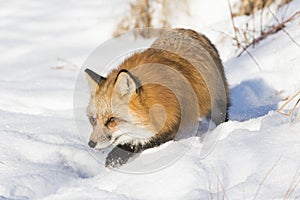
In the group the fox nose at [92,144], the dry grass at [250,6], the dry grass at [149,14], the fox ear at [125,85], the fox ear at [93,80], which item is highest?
the fox ear at [125,85]

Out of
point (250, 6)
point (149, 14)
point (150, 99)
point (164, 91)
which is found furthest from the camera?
point (149, 14)

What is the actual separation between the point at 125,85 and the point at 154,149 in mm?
515

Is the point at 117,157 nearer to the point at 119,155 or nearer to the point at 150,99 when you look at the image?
the point at 119,155

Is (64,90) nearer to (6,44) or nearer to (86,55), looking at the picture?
(86,55)

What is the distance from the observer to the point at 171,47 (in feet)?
15.9

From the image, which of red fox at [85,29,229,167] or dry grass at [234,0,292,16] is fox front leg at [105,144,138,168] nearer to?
red fox at [85,29,229,167]

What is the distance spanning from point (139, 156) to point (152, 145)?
5.6 inches

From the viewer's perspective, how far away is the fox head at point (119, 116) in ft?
13.5

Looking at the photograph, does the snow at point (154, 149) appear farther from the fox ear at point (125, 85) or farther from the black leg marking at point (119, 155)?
the fox ear at point (125, 85)

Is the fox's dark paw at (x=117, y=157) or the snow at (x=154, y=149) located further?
the fox's dark paw at (x=117, y=157)

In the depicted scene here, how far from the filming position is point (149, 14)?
8.51 m

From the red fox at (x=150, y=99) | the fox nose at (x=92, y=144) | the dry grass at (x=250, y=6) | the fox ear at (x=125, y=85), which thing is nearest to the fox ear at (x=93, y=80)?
the red fox at (x=150, y=99)

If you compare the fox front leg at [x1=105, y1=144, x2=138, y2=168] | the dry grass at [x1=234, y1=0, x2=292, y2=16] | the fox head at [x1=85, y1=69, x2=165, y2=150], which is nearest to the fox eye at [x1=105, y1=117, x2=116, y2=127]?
the fox head at [x1=85, y1=69, x2=165, y2=150]

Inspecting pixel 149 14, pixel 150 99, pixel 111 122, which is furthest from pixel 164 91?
pixel 149 14
